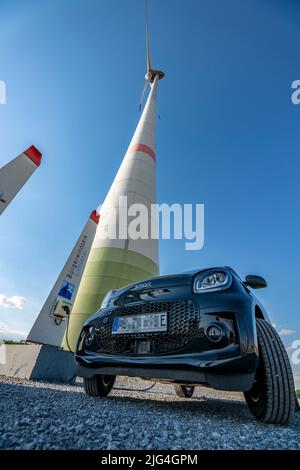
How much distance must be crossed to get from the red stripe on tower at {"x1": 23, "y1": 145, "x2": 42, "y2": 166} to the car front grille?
10.4 feet

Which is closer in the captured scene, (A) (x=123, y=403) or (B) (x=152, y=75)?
(A) (x=123, y=403)

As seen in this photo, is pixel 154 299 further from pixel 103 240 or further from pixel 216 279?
pixel 103 240

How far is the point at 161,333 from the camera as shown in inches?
73.2

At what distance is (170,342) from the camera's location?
1.82 m

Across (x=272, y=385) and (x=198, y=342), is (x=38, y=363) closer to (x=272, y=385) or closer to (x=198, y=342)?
(x=198, y=342)

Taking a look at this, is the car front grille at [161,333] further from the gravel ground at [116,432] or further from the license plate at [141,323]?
the gravel ground at [116,432]

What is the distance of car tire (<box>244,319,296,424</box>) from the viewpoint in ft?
5.42

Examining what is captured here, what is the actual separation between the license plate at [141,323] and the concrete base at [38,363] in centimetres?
241

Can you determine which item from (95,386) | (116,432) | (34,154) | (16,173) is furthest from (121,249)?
(116,432)

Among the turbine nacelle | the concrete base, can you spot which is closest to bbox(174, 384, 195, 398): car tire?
the concrete base

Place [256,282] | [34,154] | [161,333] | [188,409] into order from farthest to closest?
1. [34,154]
2. [256,282]
3. [188,409]
4. [161,333]

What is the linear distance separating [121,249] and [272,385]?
647 centimetres
